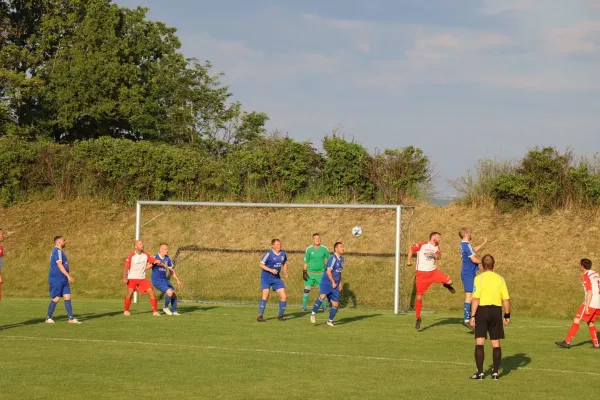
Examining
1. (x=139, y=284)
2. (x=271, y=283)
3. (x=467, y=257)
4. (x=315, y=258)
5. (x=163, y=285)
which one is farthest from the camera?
(x=315, y=258)

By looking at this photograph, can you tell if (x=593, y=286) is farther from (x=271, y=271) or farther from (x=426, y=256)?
(x=271, y=271)

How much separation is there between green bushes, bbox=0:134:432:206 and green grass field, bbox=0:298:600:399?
471 inches

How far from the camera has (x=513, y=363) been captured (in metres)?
14.6

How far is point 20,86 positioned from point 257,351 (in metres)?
27.7

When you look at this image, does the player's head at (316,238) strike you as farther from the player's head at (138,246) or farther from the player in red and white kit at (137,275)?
the player's head at (138,246)

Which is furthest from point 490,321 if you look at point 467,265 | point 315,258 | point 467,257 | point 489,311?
point 315,258

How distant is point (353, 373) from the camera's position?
13180 mm

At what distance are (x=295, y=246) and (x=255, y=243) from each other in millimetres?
1526

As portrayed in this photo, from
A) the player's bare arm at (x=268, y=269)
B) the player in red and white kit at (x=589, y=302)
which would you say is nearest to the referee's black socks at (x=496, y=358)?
the player in red and white kit at (x=589, y=302)

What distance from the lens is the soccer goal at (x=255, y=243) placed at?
92.4 feet

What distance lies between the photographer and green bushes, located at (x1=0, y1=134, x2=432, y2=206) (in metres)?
33.7

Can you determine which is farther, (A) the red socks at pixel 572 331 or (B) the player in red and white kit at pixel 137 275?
(B) the player in red and white kit at pixel 137 275

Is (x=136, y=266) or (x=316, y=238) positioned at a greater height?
(x=316, y=238)

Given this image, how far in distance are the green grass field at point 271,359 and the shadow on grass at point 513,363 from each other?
2 centimetres
